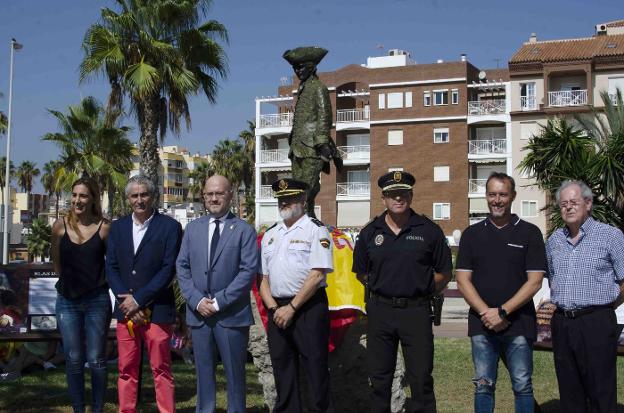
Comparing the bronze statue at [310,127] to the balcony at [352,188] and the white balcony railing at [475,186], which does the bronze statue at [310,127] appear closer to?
the white balcony railing at [475,186]

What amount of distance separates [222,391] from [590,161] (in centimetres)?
1361

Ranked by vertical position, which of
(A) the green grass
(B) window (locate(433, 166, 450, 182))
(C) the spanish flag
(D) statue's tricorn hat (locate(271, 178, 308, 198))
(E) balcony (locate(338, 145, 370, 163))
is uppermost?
(E) balcony (locate(338, 145, 370, 163))

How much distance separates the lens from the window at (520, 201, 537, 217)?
4544 cm

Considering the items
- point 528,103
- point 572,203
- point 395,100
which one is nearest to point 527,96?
point 528,103

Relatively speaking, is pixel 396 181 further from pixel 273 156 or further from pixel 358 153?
pixel 273 156

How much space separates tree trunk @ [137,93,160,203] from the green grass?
1134 cm

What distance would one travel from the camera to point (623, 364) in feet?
35.1

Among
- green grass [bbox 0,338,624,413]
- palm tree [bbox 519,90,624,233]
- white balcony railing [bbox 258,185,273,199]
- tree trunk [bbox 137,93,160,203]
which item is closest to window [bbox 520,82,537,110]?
white balcony railing [bbox 258,185,273,199]

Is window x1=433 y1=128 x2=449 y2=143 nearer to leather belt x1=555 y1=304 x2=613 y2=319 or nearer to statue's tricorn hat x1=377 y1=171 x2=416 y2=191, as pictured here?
statue's tricorn hat x1=377 y1=171 x2=416 y2=191

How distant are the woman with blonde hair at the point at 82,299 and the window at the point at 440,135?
1685 inches

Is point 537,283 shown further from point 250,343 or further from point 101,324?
point 101,324

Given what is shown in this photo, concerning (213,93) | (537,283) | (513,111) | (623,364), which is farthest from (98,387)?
(513,111)

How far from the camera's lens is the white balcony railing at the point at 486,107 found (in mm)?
46750

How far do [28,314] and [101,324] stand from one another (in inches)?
101
